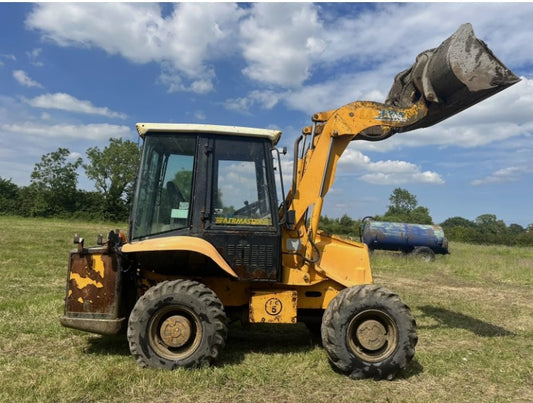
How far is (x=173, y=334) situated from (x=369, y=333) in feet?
7.26

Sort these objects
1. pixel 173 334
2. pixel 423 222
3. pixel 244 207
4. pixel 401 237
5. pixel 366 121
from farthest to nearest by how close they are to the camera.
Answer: pixel 423 222 < pixel 401 237 < pixel 366 121 < pixel 244 207 < pixel 173 334

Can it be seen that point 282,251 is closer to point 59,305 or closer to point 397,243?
point 59,305

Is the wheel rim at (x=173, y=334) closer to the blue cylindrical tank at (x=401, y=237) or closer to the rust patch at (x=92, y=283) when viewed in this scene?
the rust patch at (x=92, y=283)

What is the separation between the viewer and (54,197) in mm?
53750

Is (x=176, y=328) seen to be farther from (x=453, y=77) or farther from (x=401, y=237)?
(x=401, y=237)

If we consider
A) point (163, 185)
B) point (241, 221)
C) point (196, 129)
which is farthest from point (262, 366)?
point (196, 129)

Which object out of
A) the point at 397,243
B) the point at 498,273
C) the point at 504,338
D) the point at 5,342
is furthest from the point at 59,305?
the point at 397,243

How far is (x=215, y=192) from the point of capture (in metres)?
5.26

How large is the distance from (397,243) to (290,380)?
18.1 meters

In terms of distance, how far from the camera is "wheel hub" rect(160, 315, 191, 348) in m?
4.87

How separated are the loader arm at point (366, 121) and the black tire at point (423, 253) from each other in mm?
16544

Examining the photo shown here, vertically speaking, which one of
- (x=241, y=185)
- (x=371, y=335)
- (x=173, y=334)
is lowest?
(x=173, y=334)

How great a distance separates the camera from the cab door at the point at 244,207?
5180mm

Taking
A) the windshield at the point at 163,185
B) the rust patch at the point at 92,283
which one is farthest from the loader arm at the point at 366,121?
the rust patch at the point at 92,283
